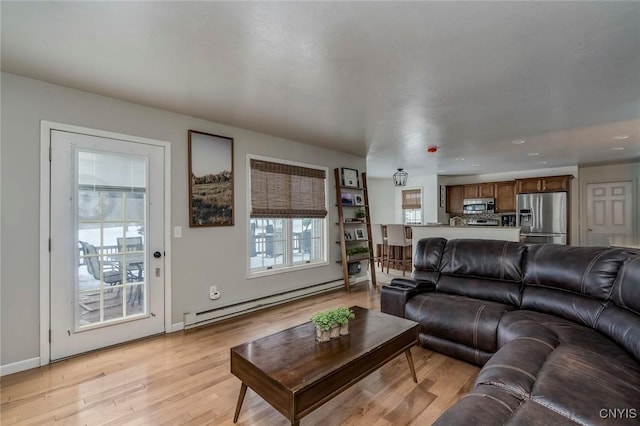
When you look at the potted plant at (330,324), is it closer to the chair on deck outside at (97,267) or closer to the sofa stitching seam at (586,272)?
the sofa stitching seam at (586,272)

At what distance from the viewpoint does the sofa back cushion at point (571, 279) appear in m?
2.21

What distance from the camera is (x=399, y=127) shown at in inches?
155

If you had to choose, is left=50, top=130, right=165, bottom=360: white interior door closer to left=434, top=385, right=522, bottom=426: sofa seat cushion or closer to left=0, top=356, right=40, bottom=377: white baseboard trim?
left=0, top=356, right=40, bottom=377: white baseboard trim

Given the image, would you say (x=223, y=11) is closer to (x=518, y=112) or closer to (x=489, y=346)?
(x=489, y=346)

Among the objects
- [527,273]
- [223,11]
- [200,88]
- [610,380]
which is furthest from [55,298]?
[527,273]

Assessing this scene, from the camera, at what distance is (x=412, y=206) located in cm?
895

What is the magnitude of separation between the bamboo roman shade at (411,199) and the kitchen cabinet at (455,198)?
0.84 metres

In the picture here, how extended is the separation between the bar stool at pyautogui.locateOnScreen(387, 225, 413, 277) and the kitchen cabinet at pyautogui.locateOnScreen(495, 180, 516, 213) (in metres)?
3.00

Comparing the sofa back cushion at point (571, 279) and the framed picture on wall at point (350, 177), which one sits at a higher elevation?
the framed picture on wall at point (350, 177)

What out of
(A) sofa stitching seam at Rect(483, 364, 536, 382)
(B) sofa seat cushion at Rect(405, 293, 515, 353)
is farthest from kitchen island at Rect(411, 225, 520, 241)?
(A) sofa stitching seam at Rect(483, 364, 536, 382)

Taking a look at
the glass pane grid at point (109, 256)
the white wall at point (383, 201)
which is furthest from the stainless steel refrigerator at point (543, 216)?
the glass pane grid at point (109, 256)

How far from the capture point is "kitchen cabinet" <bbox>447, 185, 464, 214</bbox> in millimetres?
8445

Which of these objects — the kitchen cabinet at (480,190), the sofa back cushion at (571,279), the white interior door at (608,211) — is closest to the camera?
the sofa back cushion at (571,279)

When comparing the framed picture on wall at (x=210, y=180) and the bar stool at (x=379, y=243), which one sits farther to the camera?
the bar stool at (x=379, y=243)
